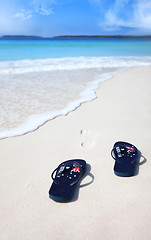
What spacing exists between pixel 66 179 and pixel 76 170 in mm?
147

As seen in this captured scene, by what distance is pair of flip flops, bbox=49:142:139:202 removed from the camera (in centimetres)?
172

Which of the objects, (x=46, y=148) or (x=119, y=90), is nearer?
(x=46, y=148)

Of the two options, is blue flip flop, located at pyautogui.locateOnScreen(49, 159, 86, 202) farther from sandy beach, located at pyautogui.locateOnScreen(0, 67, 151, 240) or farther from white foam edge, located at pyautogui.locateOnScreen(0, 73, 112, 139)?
white foam edge, located at pyautogui.locateOnScreen(0, 73, 112, 139)

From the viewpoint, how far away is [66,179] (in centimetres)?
189

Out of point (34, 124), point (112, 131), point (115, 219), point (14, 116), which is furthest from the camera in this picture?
point (14, 116)

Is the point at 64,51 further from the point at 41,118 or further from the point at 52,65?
the point at 41,118

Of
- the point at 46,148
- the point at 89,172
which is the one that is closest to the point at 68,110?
the point at 46,148

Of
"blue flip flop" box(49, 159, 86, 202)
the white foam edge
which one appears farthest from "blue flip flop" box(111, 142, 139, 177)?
the white foam edge

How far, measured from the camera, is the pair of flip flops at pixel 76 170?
67.8 inches

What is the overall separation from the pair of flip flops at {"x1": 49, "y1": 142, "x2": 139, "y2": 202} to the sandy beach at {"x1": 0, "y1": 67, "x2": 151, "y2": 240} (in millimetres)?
62

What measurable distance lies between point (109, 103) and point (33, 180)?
8.00ft

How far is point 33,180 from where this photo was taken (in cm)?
193

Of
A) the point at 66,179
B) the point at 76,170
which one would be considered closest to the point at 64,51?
the point at 76,170

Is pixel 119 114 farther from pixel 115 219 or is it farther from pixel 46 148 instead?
pixel 115 219
